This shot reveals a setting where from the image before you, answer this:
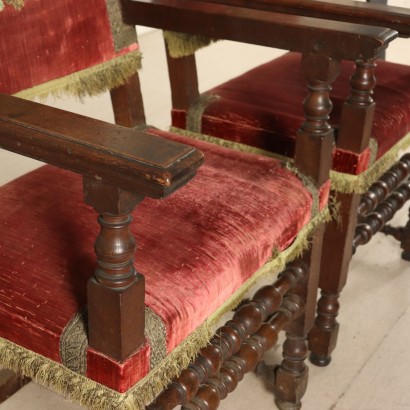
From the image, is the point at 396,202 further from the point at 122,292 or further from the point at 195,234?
the point at 122,292

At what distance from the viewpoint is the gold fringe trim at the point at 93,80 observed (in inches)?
54.7

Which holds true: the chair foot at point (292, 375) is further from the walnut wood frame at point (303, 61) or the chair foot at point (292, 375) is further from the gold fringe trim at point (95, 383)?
the gold fringe trim at point (95, 383)

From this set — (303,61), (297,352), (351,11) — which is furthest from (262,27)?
(297,352)

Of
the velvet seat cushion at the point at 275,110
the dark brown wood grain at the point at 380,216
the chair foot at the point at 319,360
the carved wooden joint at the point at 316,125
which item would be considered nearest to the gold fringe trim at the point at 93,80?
the velvet seat cushion at the point at 275,110

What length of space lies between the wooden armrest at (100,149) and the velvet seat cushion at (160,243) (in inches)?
8.2

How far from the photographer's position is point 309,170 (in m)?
1.36

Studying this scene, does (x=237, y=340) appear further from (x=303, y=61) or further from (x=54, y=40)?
(x=54, y=40)

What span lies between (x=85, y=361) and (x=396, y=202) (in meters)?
1.08

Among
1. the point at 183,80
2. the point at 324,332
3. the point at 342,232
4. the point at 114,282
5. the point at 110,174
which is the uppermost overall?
the point at 110,174

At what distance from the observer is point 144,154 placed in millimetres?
827

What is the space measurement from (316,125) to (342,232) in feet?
1.04

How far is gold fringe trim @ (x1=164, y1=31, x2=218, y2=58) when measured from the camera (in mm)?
1529

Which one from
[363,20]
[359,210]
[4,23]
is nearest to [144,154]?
[4,23]

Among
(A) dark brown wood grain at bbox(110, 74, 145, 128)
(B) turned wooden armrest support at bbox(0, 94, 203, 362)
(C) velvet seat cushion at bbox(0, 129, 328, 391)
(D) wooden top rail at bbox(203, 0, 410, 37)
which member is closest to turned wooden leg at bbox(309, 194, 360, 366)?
(C) velvet seat cushion at bbox(0, 129, 328, 391)
